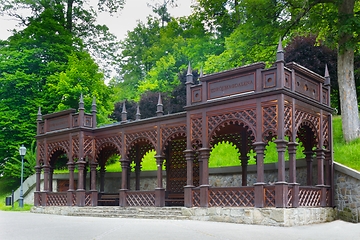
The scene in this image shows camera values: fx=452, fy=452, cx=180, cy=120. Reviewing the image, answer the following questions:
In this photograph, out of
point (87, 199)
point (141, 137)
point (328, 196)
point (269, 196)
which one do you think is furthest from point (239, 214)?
point (87, 199)

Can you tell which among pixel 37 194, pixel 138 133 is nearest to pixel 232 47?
pixel 138 133

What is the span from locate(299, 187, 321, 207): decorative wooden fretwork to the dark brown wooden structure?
29mm

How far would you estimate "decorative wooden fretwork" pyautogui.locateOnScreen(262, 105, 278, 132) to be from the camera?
39.7 feet

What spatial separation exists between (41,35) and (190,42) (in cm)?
1265

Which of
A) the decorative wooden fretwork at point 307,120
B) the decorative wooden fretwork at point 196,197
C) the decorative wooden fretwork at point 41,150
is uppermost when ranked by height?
the decorative wooden fretwork at point 307,120

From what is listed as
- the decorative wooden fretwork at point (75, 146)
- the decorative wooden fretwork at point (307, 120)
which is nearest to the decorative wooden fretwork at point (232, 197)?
the decorative wooden fretwork at point (307, 120)

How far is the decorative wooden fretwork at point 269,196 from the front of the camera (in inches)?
473

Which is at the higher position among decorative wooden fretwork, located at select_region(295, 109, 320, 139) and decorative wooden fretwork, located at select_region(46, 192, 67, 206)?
decorative wooden fretwork, located at select_region(295, 109, 320, 139)

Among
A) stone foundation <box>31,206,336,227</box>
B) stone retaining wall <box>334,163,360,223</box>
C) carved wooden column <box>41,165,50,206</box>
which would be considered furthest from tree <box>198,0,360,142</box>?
carved wooden column <box>41,165,50,206</box>

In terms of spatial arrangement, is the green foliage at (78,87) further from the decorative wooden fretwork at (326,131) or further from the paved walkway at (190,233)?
the paved walkway at (190,233)

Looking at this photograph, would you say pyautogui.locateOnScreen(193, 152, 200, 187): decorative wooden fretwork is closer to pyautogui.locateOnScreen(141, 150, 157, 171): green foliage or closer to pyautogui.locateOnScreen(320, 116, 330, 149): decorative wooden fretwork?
pyautogui.locateOnScreen(320, 116, 330, 149): decorative wooden fretwork

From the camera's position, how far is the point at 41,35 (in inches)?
1175

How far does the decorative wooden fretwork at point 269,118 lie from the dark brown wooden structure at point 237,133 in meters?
0.03

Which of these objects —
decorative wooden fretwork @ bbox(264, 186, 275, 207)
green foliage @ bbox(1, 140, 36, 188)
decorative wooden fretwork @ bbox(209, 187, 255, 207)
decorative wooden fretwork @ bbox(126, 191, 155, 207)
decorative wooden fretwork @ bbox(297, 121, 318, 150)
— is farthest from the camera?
green foliage @ bbox(1, 140, 36, 188)
